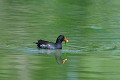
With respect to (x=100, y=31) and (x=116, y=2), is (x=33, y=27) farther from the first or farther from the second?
(x=116, y=2)

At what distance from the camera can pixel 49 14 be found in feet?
102

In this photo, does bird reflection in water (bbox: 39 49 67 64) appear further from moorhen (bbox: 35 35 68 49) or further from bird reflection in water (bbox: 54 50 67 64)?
moorhen (bbox: 35 35 68 49)

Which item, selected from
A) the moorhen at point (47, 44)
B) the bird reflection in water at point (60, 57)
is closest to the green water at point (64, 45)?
the bird reflection in water at point (60, 57)

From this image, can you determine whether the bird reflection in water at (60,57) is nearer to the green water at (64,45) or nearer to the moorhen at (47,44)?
the green water at (64,45)

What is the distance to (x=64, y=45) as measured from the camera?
2123 cm

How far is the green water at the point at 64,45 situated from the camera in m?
A: 15.9

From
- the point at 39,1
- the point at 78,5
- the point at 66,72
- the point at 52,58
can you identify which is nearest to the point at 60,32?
the point at 52,58

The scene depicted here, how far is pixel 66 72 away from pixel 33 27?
9.66m

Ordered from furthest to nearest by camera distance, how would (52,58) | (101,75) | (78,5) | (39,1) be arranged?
(39,1) → (78,5) → (52,58) → (101,75)

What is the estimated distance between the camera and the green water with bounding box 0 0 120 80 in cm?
1588

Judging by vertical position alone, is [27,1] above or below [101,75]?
above

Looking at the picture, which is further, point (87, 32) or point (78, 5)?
point (78, 5)

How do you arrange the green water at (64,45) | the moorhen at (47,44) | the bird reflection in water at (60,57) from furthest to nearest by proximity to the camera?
the moorhen at (47,44) < the bird reflection in water at (60,57) < the green water at (64,45)

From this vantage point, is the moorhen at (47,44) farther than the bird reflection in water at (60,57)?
Yes
